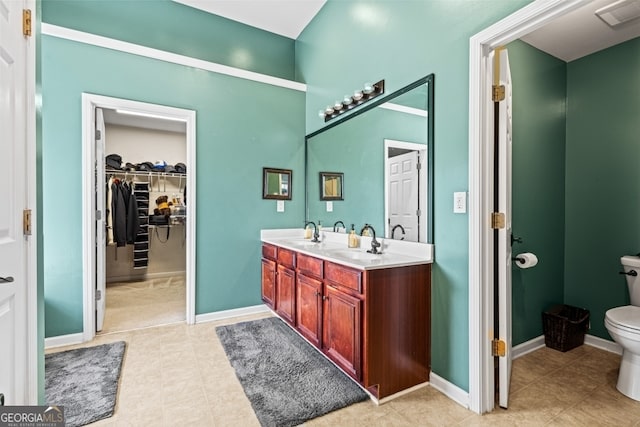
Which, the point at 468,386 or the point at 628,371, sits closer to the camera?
the point at 468,386

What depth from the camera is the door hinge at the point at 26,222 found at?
3.91ft

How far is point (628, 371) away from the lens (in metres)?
1.90

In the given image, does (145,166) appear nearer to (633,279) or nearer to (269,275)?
(269,275)

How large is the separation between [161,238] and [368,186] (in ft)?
13.8

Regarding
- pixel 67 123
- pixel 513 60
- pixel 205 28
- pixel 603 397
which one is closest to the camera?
pixel 603 397

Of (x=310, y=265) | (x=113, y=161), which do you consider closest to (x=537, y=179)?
(x=310, y=265)

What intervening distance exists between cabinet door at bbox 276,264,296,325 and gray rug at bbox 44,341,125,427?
4.30ft

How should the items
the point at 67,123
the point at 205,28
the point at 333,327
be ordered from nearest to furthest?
the point at 333,327
the point at 67,123
the point at 205,28

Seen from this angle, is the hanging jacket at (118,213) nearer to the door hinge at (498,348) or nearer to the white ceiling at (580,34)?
the door hinge at (498,348)

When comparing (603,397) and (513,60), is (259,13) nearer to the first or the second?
(513,60)

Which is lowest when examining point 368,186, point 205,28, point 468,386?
point 468,386

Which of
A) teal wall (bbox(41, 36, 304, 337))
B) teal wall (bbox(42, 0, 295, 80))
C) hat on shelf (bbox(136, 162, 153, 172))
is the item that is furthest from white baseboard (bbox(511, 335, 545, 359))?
hat on shelf (bbox(136, 162, 153, 172))

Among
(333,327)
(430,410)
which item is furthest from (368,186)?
(430,410)

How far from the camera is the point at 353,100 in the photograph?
2787 mm
